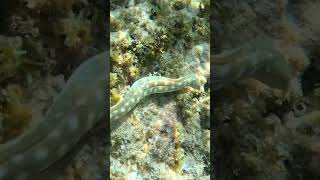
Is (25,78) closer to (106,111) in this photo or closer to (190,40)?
(106,111)

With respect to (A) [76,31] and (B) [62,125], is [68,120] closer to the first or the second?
(B) [62,125]

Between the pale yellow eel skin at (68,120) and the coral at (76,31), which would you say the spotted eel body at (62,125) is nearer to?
the pale yellow eel skin at (68,120)

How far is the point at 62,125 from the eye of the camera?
115 inches

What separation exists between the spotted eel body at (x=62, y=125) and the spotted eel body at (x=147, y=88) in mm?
106

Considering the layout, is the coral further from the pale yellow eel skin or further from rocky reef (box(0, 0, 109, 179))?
the pale yellow eel skin

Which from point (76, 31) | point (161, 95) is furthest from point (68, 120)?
point (161, 95)

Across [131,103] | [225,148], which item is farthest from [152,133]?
[225,148]

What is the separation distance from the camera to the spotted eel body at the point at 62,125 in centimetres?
279

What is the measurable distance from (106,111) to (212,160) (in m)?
0.75

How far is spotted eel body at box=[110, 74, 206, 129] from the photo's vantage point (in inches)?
121

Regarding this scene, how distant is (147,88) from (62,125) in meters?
0.56

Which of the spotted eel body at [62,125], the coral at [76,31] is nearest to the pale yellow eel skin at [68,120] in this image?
the spotted eel body at [62,125]

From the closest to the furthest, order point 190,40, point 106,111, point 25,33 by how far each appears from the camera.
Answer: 1. point 25,33
2. point 106,111
3. point 190,40

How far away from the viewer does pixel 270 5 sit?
3275mm
